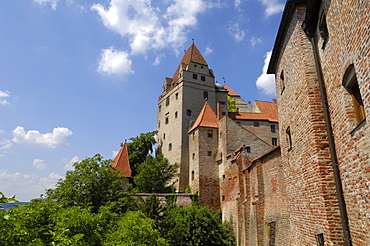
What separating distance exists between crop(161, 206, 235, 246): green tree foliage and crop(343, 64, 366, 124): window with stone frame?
17196mm

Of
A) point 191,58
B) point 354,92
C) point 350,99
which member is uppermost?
point 191,58

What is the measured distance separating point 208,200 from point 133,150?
15.8m

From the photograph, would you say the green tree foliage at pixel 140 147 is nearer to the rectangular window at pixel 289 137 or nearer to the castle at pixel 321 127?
the castle at pixel 321 127

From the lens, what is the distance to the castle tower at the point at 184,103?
119 feet

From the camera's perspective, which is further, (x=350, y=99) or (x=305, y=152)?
(x=305, y=152)

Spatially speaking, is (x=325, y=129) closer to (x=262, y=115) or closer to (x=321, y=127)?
(x=321, y=127)

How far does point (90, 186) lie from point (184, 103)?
18320 millimetres

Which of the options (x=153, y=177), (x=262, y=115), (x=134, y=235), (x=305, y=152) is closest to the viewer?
(x=305, y=152)

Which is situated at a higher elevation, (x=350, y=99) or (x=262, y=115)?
(x=262, y=115)

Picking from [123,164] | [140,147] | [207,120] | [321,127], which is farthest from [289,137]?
[140,147]

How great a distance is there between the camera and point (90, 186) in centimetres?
2416

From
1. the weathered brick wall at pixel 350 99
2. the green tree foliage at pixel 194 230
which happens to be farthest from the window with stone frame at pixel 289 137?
the green tree foliage at pixel 194 230

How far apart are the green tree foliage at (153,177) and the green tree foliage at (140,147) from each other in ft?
22.0

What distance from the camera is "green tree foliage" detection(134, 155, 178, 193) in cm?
3058
